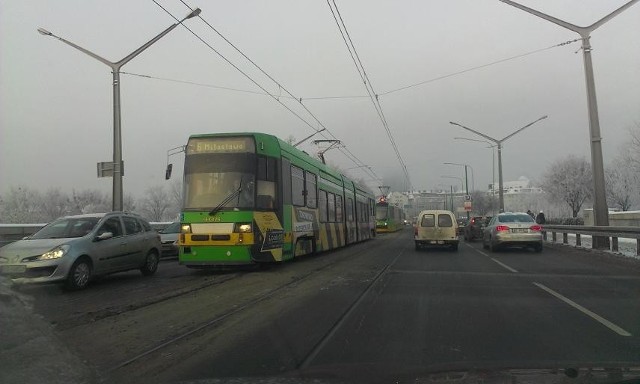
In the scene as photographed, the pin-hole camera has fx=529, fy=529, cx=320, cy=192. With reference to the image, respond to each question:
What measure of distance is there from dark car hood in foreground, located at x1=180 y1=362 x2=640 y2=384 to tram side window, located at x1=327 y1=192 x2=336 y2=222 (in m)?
16.1

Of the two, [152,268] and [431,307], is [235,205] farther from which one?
[431,307]

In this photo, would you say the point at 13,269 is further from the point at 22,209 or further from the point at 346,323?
the point at 22,209

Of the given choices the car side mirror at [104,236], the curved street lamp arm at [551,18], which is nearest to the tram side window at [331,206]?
the curved street lamp arm at [551,18]

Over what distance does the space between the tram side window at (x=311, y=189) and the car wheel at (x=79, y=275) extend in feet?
26.1

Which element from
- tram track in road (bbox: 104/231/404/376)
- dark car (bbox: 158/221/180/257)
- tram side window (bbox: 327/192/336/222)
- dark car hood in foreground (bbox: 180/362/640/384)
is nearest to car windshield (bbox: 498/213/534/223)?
tram side window (bbox: 327/192/336/222)

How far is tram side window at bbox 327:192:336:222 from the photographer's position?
69.7ft

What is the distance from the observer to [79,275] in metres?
10.9

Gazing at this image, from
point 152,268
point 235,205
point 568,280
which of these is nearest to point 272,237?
point 235,205

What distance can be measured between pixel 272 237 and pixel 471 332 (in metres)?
7.88

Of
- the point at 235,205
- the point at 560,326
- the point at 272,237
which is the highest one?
the point at 235,205

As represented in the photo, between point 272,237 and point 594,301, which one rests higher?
point 272,237

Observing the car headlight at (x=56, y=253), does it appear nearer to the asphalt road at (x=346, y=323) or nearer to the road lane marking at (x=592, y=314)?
the asphalt road at (x=346, y=323)

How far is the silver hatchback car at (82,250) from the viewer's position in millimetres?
10250

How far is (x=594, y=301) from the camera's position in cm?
895
